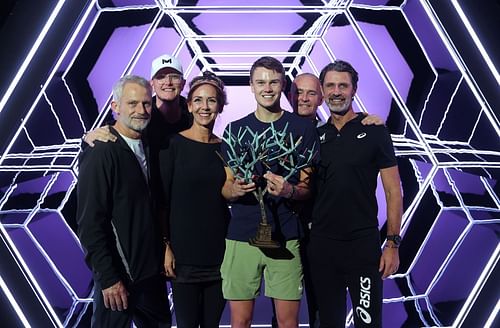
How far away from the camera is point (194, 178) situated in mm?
2145

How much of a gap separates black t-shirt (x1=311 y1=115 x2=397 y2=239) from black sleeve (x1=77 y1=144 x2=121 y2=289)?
0.88 meters

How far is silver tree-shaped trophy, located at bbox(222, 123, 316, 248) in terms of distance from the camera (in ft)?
6.42

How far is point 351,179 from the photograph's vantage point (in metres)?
2.15

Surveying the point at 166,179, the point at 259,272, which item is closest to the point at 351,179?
the point at 259,272

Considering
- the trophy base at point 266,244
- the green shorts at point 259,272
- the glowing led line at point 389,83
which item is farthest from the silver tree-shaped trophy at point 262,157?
the glowing led line at point 389,83

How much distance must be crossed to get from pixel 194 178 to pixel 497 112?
→ 1794 millimetres

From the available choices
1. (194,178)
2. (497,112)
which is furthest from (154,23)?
(497,112)

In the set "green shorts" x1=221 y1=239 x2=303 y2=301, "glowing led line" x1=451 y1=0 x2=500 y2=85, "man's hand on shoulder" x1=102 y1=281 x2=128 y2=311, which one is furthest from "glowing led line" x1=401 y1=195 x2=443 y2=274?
"man's hand on shoulder" x1=102 y1=281 x2=128 y2=311

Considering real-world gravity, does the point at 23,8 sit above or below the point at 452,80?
below

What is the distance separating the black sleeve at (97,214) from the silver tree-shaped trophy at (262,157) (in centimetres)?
49

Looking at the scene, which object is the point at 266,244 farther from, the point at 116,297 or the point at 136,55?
the point at 136,55

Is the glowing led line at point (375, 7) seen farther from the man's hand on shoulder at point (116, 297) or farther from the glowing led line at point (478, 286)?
the man's hand on shoulder at point (116, 297)

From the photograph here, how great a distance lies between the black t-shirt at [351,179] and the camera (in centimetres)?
215

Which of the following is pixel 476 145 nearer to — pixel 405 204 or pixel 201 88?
pixel 405 204
